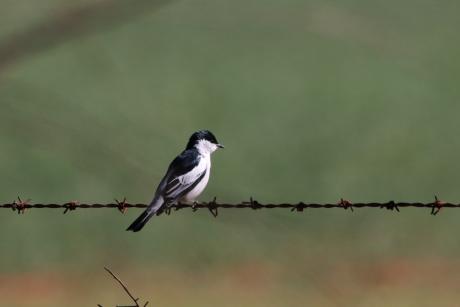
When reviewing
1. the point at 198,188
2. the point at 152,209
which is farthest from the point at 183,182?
the point at 152,209

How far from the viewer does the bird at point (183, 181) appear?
34.5ft

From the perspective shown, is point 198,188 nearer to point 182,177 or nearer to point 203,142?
point 182,177

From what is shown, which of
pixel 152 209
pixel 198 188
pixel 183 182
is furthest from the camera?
pixel 198 188

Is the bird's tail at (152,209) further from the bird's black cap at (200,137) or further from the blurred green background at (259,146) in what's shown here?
the blurred green background at (259,146)

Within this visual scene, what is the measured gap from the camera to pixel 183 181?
10844 millimetres

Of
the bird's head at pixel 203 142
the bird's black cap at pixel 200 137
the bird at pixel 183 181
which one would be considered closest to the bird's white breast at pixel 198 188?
the bird at pixel 183 181

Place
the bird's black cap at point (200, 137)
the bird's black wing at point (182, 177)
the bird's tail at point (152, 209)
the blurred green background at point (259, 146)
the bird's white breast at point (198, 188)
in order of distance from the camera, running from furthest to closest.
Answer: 1. the blurred green background at point (259, 146)
2. the bird's black cap at point (200, 137)
3. the bird's white breast at point (198, 188)
4. the bird's black wing at point (182, 177)
5. the bird's tail at point (152, 209)

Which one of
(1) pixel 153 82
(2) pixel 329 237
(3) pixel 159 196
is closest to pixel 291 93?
(1) pixel 153 82

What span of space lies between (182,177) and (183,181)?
0.05 m

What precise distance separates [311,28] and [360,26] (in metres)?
2.40

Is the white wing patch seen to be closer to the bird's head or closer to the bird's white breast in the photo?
the bird's white breast

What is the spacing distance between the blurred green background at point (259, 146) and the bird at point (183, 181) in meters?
18.9

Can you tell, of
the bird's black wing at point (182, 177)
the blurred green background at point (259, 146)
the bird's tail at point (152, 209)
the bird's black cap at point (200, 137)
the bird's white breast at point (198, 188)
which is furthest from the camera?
the blurred green background at point (259, 146)

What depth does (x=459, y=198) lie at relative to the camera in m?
42.8
